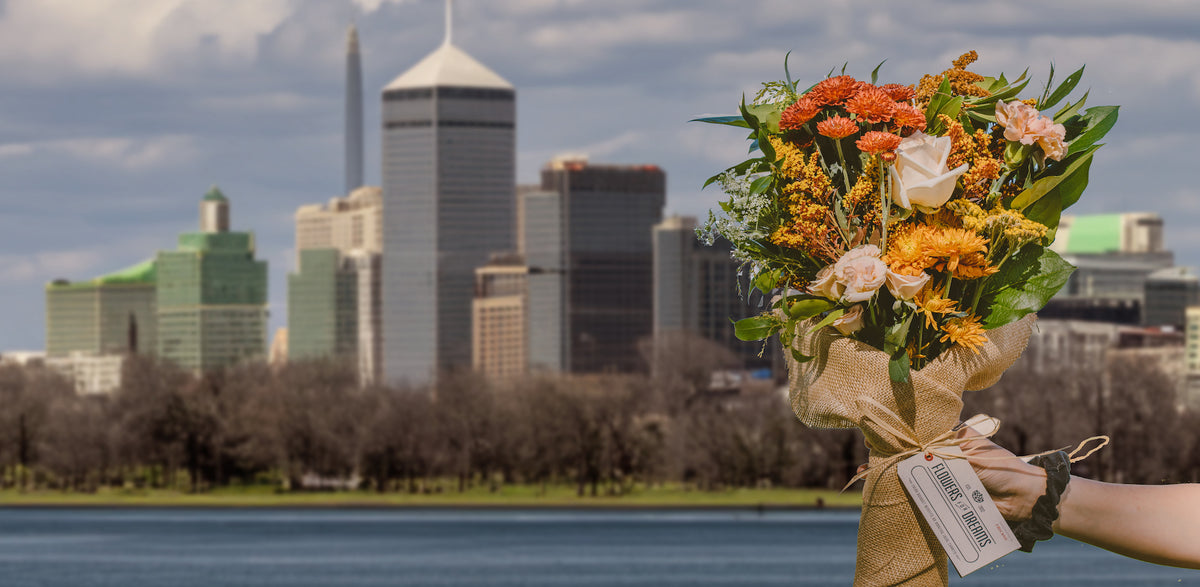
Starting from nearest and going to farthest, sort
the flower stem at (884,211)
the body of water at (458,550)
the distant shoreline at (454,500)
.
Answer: the flower stem at (884,211) → the body of water at (458,550) → the distant shoreline at (454,500)

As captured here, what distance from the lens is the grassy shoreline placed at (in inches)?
3654

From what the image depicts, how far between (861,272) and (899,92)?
61 cm

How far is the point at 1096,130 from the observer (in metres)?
5.22

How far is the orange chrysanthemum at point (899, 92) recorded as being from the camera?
17.0 ft

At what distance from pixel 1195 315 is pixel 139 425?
111628mm

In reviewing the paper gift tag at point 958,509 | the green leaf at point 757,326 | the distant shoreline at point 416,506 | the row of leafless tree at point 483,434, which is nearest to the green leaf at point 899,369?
the paper gift tag at point 958,509

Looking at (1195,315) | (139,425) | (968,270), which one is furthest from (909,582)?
(1195,315)

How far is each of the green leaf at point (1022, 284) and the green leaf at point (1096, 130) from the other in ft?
1.07

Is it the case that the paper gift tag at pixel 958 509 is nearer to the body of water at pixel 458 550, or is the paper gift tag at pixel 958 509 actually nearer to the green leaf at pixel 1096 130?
the green leaf at pixel 1096 130

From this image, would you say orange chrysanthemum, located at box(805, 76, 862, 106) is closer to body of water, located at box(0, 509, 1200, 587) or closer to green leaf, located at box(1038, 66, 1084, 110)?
green leaf, located at box(1038, 66, 1084, 110)

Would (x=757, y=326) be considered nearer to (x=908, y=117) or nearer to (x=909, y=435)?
(x=909, y=435)

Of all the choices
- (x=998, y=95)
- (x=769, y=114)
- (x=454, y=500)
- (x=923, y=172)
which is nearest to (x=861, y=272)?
(x=923, y=172)

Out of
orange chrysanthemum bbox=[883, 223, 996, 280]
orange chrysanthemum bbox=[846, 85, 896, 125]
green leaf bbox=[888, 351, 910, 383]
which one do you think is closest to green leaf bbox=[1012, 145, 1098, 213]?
orange chrysanthemum bbox=[883, 223, 996, 280]

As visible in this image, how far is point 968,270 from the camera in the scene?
196 inches
